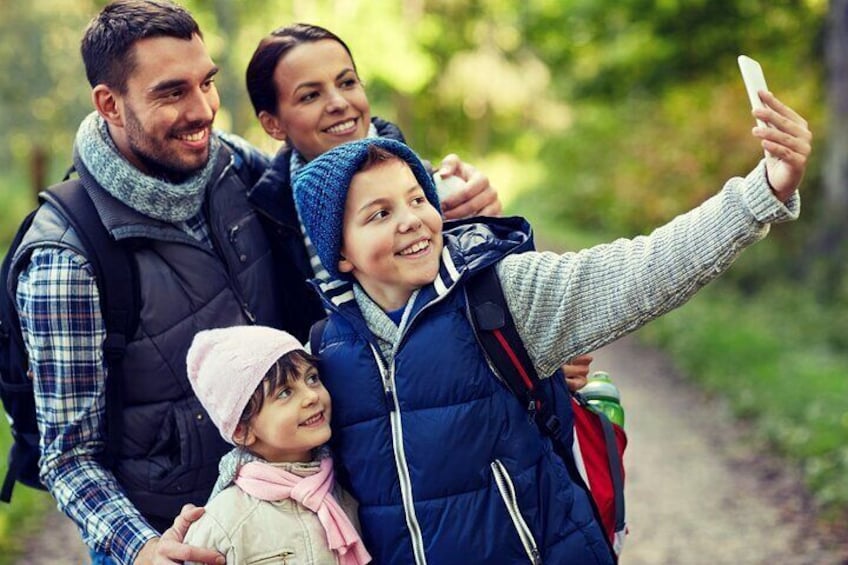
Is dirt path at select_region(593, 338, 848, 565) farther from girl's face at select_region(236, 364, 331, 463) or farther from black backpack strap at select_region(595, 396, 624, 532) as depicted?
girl's face at select_region(236, 364, 331, 463)

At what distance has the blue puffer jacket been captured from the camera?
2471 mm

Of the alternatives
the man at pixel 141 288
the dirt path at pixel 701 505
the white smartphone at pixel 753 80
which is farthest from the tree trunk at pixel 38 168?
the white smartphone at pixel 753 80

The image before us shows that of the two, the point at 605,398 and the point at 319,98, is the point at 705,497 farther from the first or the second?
the point at 319,98

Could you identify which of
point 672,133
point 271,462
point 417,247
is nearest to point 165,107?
point 417,247

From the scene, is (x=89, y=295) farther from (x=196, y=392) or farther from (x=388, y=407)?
(x=388, y=407)

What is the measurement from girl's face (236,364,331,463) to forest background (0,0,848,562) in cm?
448

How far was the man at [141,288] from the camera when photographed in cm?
277

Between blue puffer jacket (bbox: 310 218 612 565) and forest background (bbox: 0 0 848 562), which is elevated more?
forest background (bbox: 0 0 848 562)

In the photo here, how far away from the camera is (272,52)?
11.2ft

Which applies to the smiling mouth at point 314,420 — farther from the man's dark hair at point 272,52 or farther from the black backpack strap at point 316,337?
the man's dark hair at point 272,52

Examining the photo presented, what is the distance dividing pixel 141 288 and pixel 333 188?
63 centimetres

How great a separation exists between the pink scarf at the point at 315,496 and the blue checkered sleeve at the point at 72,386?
347 millimetres

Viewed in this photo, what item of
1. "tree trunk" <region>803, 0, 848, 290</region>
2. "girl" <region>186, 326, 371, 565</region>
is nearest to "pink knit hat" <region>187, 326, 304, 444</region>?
"girl" <region>186, 326, 371, 565</region>

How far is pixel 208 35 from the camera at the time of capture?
1928 centimetres
